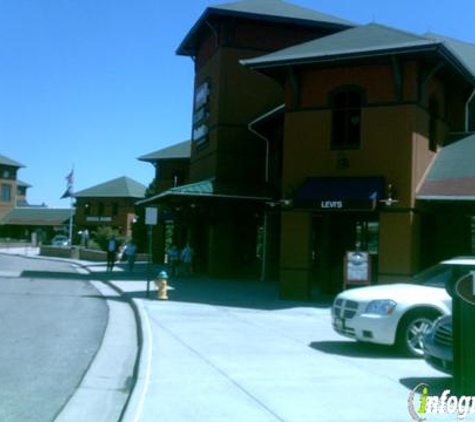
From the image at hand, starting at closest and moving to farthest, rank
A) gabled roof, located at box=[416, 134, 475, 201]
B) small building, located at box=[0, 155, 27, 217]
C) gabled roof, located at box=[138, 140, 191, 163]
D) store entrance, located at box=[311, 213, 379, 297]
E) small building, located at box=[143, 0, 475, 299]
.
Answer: gabled roof, located at box=[416, 134, 475, 201], small building, located at box=[143, 0, 475, 299], store entrance, located at box=[311, 213, 379, 297], gabled roof, located at box=[138, 140, 191, 163], small building, located at box=[0, 155, 27, 217]

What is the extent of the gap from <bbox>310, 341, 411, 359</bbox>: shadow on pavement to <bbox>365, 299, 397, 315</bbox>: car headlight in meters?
0.57

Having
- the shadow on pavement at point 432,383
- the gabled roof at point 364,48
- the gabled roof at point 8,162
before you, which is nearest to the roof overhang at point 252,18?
the gabled roof at point 364,48

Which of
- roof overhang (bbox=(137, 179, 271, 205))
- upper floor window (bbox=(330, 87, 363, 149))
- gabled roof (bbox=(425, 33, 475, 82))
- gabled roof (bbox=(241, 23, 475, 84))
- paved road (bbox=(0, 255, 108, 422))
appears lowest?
paved road (bbox=(0, 255, 108, 422))

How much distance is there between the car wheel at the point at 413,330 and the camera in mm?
10250

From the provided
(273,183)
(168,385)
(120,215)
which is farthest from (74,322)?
(120,215)

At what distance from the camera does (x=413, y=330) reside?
10266 mm

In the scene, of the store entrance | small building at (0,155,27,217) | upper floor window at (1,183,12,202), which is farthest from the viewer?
upper floor window at (1,183,12,202)

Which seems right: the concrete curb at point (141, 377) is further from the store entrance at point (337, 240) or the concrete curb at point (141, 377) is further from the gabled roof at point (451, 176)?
the gabled roof at point (451, 176)

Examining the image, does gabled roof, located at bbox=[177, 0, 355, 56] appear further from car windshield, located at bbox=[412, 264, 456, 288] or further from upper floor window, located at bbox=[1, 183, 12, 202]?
upper floor window, located at bbox=[1, 183, 12, 202]

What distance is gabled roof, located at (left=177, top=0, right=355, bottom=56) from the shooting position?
92.7ft

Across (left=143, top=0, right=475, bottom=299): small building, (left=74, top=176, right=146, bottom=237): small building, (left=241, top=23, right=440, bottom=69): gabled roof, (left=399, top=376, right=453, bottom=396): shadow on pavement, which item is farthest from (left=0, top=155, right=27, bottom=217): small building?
(left=399, top=376, right=453, bottom=396): shadow on pavement

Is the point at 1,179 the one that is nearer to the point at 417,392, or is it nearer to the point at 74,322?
the point at 74,322

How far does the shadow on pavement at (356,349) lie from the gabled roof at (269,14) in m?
19.3

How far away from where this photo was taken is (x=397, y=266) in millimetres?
18125
